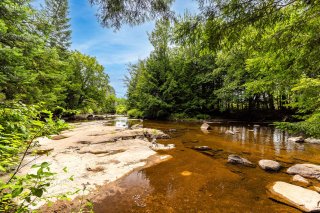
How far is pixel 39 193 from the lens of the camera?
127cm

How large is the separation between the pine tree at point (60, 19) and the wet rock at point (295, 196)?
28.3 metres

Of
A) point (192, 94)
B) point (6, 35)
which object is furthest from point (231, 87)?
point (6, 35)

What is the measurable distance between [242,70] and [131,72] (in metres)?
24.4

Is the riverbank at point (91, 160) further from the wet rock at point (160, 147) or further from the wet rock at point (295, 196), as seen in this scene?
the wet rock at point (295, 196)

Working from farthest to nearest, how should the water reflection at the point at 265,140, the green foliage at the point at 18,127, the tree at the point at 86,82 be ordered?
the tree at the point at 86,82 < the water reflection at the point at 265,140 < the green foliage at the point at 18,127

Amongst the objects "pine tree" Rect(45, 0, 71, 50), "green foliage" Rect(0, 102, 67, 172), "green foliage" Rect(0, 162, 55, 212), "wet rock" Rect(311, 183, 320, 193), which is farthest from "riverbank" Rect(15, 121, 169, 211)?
"pine tree" Rect(45, 0, 71, 50)

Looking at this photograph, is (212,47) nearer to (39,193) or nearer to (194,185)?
(39,193)

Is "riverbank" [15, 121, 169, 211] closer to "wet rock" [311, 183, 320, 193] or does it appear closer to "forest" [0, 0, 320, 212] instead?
"forest" [0, 0, 320, 212]

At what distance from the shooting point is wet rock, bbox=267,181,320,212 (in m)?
3.92

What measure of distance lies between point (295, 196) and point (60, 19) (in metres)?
32.4

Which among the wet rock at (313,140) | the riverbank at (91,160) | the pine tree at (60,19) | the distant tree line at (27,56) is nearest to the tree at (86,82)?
the pine tree at (60,19)

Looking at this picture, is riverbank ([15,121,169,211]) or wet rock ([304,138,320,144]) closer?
riverbank ([15,121,169,211])

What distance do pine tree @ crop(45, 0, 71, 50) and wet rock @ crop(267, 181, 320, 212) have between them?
2834cm

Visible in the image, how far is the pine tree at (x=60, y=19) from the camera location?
87.4ft
